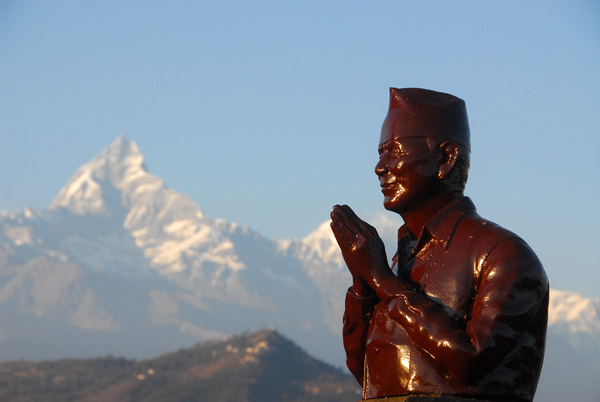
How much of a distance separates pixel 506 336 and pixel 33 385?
18135 cm

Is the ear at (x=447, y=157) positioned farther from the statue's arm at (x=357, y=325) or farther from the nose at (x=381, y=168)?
the statue's arm at (x=357, y=325)

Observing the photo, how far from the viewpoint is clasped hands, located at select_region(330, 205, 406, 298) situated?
7168 millimetres

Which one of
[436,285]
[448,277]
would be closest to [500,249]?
[448,277]

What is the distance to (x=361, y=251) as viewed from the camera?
7.17 metres

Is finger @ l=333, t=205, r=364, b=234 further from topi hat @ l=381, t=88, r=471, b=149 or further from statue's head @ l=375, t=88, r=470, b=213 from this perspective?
topi hat @ l=381, t=88, r=471, b=149

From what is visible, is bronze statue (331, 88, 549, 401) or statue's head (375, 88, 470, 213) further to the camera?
statue's head (375, 88, 470, 213)

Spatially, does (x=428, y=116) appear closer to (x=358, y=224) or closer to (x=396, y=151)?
(x=396, y=151)

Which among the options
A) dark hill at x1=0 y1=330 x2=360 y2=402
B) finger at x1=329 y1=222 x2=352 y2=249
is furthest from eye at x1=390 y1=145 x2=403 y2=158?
dark hill at x1=0 y1=330 x2=360 y2=402

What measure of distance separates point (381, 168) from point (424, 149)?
1.21 ft

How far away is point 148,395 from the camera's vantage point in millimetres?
176750

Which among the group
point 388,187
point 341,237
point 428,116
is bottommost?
point 341,237

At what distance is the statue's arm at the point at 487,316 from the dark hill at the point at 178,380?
6438 inches

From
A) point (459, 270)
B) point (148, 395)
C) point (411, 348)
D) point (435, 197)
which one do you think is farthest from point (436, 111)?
point (148, 395)

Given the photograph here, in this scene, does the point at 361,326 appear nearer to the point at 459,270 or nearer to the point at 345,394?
the point at 459,270
